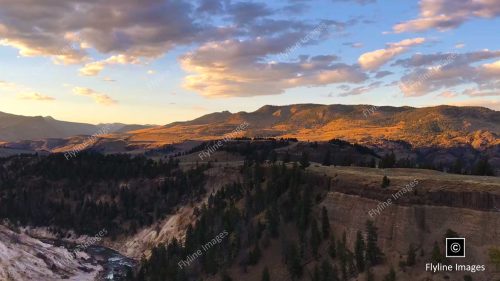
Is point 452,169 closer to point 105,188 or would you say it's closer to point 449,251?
point 449,251

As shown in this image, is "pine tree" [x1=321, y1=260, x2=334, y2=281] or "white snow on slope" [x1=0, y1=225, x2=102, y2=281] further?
"white snow on slope" [x1=0, y1=225, x2=102, y2=281]

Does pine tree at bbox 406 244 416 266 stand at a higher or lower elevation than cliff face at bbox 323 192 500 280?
lower

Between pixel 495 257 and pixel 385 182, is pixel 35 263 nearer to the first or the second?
pixel 385 182

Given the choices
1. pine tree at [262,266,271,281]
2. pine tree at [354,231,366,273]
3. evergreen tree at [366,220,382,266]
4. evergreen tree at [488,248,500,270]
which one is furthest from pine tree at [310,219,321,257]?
evergreen tree at [488,248,500,270]

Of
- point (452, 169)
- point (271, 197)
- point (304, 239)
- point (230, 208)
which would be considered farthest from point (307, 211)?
point (452, 169)

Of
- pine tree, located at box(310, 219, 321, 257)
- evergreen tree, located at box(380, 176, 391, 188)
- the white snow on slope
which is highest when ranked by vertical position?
evergreen tree, located at box(380, 176, 391, 188)

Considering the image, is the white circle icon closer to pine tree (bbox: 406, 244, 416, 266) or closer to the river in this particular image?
pine tree (bbox: 406, 244, 416, 266)

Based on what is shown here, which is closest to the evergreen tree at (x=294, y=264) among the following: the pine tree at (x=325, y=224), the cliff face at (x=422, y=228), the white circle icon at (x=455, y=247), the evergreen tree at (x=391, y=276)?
the pine tree at (x=325, y=224)

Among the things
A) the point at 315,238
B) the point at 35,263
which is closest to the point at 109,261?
the point at 35,263

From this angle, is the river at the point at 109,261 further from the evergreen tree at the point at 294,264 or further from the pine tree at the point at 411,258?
the pine tree at the point at 411,258
